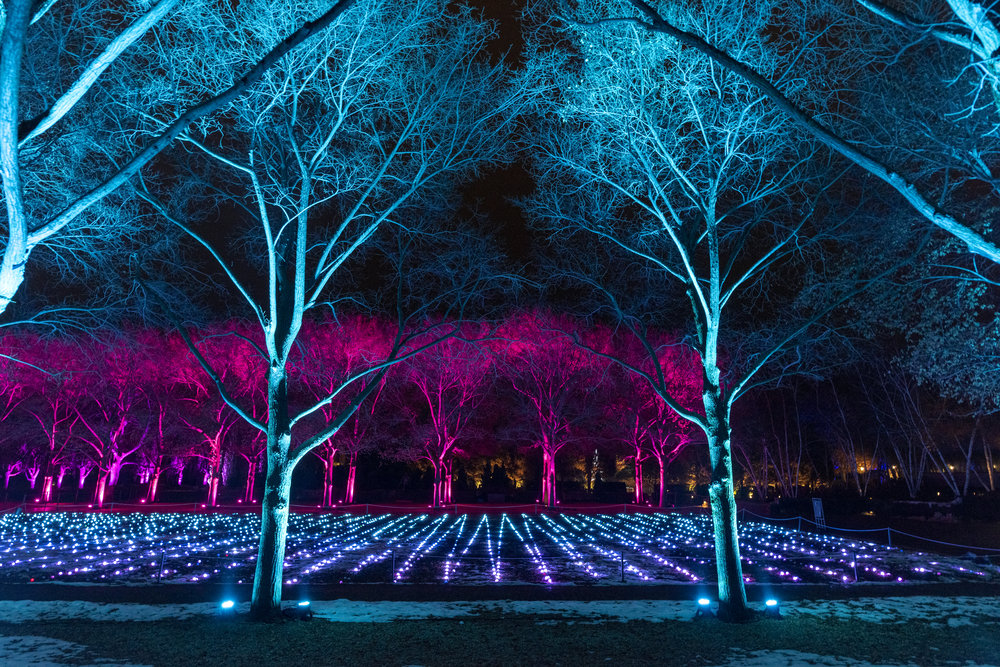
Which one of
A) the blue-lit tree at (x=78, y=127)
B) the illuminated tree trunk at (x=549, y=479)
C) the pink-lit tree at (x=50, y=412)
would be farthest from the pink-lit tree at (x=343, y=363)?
the blue-lit tree at (x=78, y=127)

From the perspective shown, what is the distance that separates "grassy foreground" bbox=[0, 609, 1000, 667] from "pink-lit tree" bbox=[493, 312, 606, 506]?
21980 millimetres

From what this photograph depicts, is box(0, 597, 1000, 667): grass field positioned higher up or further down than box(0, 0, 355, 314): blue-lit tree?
further down

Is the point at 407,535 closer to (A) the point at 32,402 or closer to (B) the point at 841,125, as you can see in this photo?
(B) the point at 841,125

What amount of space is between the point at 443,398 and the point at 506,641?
1058 inches

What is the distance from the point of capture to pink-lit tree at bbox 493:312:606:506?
104 feet

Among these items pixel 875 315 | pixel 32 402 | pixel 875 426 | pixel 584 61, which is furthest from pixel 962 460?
pixel 32 402

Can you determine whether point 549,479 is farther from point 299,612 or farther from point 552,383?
point 299,612

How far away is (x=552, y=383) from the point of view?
114 ft

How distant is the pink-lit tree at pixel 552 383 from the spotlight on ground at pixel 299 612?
2182cm

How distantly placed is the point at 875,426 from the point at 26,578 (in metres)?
41.3

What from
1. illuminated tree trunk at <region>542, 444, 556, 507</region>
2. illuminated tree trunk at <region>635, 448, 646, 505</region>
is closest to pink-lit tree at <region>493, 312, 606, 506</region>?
illuminated tree trunk at <region>542, 444, 556, 507</region>

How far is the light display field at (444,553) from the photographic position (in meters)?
13.0

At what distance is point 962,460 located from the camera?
2127 inches

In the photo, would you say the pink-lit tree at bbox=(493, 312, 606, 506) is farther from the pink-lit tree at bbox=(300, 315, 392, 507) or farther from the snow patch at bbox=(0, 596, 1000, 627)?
the snow patch at bbox=(0, 596, 1000, 627)
